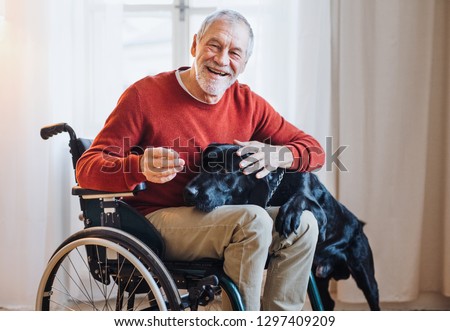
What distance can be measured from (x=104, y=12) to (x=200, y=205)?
124cm

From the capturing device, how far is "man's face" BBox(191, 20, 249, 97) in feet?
4.63

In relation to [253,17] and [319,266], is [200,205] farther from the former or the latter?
[253,17]

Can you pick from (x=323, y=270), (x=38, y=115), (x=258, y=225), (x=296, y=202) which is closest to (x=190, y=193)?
(x=258, y=225)

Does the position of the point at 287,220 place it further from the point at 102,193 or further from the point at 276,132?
the point at 102,193

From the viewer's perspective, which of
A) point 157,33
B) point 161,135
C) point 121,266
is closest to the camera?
point 121,266

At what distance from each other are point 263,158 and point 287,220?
7.2 inches

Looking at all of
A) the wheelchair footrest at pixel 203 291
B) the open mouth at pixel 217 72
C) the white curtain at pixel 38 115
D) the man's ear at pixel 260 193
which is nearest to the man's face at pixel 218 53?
the open mouth at pixel 217 72

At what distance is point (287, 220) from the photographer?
136 centimetres

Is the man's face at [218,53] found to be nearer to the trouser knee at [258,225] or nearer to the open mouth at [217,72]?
the open mouth at [217,72]

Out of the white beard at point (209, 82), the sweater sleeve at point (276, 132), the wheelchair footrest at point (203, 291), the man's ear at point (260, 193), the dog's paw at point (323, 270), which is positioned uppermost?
the white beard at point (209, 82)

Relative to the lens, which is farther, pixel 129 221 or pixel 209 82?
pixel 209 82

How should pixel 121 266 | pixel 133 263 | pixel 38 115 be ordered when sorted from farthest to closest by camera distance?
pixel 38 115 < pixel 121 266 < pixel 133 263

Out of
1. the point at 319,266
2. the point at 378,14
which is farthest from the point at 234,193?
the point at 378,14

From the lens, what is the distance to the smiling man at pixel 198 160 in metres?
1.24
